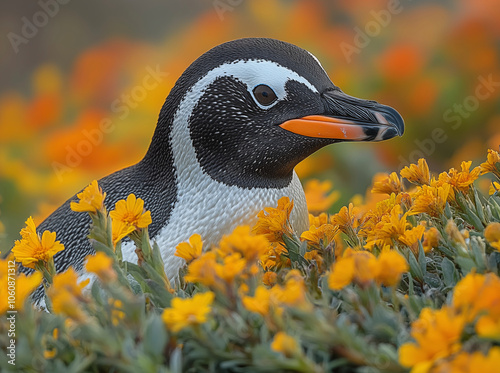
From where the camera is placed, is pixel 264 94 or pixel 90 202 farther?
pixel 264 94

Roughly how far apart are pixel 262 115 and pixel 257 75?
0.09 meters

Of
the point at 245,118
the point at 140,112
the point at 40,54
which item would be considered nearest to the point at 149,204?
the point at 245,118

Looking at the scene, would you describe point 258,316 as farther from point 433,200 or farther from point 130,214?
point 433,200

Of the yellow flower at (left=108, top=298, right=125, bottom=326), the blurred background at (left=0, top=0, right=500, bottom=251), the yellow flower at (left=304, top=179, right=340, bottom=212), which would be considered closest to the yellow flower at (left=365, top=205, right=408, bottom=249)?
the yellow flower at (left=108, top=298, right=125, bottom=326)

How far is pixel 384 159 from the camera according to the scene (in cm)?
331

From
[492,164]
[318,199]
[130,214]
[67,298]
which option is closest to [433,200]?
[492,164]

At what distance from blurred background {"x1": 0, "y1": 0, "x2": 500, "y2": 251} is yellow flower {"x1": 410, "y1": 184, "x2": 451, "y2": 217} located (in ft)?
5.81

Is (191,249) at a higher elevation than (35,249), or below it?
below

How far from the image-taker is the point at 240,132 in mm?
1447

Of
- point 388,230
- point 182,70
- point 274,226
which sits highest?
point 182,70

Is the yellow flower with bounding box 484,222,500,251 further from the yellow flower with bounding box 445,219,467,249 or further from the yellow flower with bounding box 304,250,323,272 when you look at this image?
the yellow flower with bounding box 304,250,323,272

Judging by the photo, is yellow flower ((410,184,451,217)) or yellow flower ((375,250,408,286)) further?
yellow flower ((410,184,451,217))

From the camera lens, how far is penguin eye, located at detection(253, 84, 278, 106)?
1438 millimetres

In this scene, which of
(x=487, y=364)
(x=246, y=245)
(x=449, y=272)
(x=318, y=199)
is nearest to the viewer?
(x=487, y=364)
